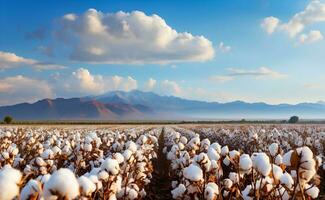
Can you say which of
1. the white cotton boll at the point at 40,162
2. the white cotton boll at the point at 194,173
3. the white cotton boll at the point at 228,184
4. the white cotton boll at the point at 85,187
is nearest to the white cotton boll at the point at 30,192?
the white cotton boll at the point at 85,187

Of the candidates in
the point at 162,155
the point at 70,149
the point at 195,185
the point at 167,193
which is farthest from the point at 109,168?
the point at 162,155

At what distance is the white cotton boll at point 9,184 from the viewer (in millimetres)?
2922

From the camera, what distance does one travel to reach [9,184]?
9.69ft

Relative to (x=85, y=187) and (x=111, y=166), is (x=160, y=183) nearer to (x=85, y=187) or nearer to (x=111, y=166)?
(x=111, y=166)

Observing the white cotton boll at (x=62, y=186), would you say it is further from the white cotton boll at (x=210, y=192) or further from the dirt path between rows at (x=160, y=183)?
the dirt path between rows at (x=160, y=183)

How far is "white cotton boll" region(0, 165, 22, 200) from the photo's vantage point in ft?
9.59

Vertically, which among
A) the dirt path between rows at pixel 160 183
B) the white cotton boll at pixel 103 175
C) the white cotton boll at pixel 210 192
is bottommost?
the dirt path between rows at pixel 160 183

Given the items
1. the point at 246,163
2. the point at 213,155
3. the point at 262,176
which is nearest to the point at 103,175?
the point at 246,163

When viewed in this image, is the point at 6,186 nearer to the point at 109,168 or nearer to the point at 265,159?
the point at 109,168

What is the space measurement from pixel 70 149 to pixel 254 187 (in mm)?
6234

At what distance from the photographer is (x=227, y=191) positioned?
6.47 metres

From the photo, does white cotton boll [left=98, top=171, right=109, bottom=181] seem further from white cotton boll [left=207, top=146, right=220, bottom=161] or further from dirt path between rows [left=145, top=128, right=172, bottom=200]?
dirt path between rows [left=145, top=128, right=172, bottom=200]

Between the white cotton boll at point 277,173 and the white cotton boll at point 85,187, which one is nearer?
the white cotton boll at point 85,187

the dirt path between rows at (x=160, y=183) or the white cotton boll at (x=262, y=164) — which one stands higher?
the white cotton boll at (x=262, y=164)
